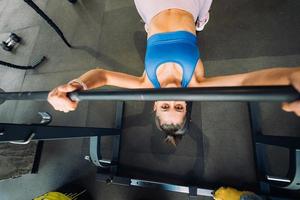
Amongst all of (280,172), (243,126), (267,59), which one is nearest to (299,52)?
(267,59)

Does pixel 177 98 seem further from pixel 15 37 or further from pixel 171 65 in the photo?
pixel 15 37

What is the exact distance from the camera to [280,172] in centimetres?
190

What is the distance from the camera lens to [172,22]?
1807 mm

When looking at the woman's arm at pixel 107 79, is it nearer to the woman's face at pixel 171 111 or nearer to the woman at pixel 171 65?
the woman at pixel 171 65

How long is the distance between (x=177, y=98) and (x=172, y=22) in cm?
110

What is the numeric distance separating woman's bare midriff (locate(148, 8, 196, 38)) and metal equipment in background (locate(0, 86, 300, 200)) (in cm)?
92

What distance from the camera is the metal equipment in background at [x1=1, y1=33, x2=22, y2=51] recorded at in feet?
10.8

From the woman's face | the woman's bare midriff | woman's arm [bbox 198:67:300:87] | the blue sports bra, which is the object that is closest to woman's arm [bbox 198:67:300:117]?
woman's arm [bbox 198:67:300:87]

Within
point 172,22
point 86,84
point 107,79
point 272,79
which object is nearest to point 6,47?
point 107,79

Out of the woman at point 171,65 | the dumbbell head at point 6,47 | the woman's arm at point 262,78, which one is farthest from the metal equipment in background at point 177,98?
the dumbbell head at point 6,47

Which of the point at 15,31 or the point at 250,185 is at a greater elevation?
the point at 15,31

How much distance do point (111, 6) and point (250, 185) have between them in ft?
8.53

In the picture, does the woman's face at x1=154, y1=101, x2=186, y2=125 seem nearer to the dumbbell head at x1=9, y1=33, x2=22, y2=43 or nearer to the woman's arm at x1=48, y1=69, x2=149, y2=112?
the woman's arm at x1=48, y1=69, x2=149, y2=112

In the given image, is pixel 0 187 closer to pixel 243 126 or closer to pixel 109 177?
pixel 109 177
